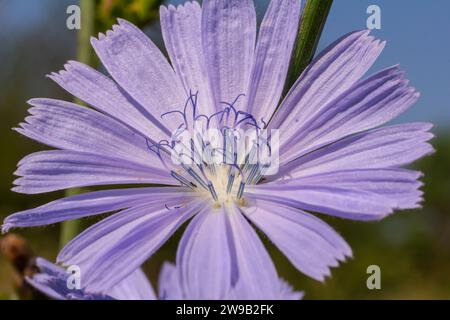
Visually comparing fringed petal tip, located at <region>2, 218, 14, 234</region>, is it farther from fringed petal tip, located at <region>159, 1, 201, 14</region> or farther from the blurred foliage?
the blurred foliage

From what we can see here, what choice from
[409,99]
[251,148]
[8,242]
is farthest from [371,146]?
[8,242]

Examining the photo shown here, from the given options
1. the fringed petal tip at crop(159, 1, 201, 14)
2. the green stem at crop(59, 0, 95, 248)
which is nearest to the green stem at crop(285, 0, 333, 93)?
the fringed petal tip at crop(159, 1, 201, 14)

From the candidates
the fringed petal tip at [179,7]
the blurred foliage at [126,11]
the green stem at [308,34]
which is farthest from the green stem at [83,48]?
the green stem at [308,34]

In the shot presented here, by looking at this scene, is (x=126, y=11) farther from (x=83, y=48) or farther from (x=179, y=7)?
(x=179, y=7)

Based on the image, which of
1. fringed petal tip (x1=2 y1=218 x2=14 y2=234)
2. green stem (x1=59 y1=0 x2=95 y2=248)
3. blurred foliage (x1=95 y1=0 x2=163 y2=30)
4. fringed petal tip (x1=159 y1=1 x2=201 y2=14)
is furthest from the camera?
blurred foliage (x1=95 y1=0 x2=163 y2=30)

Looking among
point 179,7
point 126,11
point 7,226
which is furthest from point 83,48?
point 7,226
